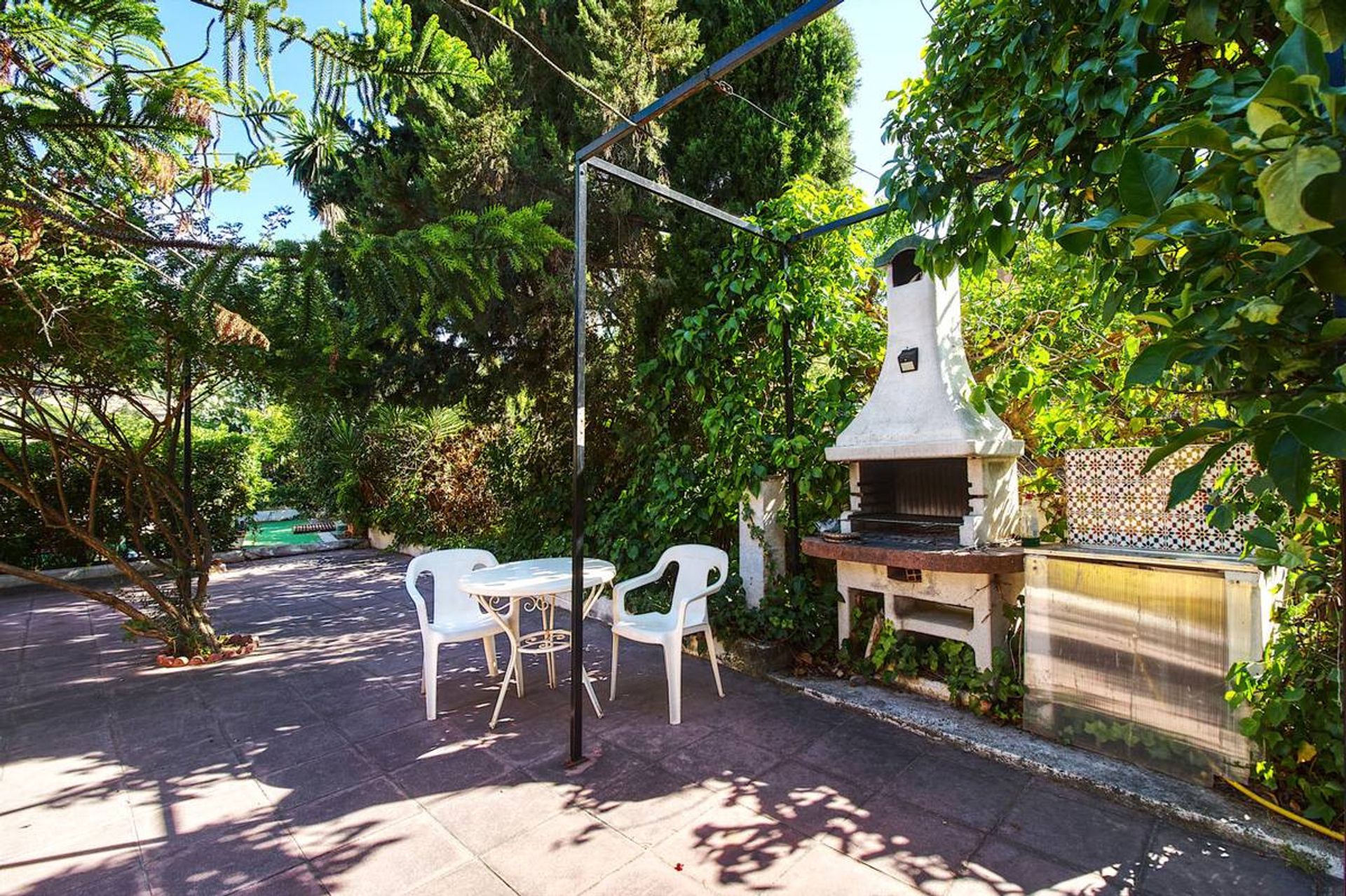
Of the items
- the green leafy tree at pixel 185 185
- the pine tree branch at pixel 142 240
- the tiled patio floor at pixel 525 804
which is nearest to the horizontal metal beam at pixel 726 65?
the green leafy tree at pixel 185 185

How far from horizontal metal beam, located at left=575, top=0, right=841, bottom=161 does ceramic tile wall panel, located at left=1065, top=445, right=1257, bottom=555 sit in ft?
7.58

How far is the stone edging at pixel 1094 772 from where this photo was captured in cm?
217

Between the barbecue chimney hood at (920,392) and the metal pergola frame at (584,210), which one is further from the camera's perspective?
the barbecue chimney hood at (920,392)

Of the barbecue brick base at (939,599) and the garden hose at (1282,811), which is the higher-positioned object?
the barbecue brick base at (939,599)

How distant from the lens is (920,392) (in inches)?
142

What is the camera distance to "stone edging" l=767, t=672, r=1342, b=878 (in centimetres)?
217

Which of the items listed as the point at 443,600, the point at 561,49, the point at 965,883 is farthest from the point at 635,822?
the point at 561,49

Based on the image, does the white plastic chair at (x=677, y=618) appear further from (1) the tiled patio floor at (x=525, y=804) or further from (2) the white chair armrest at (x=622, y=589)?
(1) the tiled patio floor at (x=525, y=804)

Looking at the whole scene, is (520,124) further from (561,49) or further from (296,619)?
(296,619)

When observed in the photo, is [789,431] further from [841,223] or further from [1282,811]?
[1282,811]

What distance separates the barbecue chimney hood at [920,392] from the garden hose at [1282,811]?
168cm

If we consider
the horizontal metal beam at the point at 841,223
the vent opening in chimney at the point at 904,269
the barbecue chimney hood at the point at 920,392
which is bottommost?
the barbecue chimney hood at the point at 920,392

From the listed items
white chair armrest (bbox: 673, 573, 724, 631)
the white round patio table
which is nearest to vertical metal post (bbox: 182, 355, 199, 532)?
the white round patio table

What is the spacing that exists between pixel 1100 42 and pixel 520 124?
17.0 feet
